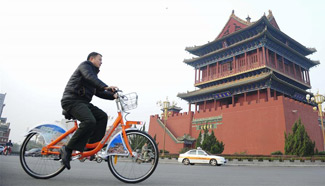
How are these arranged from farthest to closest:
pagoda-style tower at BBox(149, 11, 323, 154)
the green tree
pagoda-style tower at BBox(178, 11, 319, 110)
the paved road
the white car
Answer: pagoda-style tower at BBox(178, 11, 319, 110), pagoda-style tower at BBox(149, 11, 323, 154), the green tree, the white car, the paved road

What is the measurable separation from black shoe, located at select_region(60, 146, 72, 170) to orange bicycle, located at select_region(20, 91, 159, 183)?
0.11 metres

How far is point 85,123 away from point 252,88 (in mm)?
22174

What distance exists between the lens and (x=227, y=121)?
21.1 m

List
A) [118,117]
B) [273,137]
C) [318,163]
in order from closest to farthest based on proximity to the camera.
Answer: [118,117] → [318,163] → [273,137]

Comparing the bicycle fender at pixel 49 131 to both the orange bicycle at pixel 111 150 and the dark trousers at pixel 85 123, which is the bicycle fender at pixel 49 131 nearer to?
the orange bicycle at pixel 111 150

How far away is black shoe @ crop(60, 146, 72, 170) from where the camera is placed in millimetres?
2904

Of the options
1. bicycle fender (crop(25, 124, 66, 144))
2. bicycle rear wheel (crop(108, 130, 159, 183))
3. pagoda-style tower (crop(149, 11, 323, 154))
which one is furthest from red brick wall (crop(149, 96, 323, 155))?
bicycle fender (crop(25, 124, 66, 144))

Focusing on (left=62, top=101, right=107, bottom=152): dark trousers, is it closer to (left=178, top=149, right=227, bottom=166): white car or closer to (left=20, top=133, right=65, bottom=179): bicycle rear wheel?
(left=20, top=133, right=65, bottom=179): bicycle rear wheel

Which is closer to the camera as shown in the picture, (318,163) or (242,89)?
(318,163)

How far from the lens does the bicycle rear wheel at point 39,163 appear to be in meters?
3.13

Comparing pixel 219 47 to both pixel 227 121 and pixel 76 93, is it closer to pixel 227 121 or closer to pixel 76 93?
pixel 227 121

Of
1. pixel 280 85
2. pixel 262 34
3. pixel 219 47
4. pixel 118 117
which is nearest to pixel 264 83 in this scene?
pixel 280 85

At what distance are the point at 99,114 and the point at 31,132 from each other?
3.44ft

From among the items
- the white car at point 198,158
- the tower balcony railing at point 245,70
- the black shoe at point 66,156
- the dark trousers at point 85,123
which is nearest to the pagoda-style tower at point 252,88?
the tower balcony railing at point 245,70
